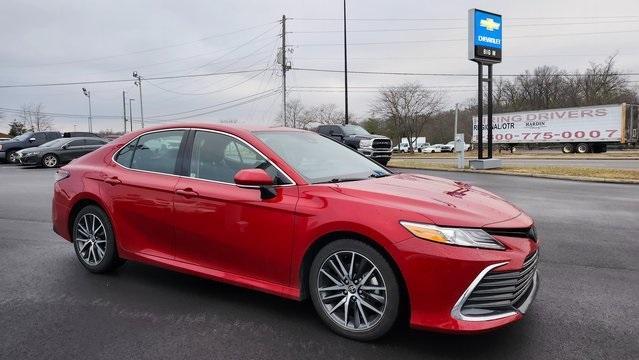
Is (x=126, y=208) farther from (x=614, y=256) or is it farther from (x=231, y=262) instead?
(x=614, y=256)

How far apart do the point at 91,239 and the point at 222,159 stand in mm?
1851

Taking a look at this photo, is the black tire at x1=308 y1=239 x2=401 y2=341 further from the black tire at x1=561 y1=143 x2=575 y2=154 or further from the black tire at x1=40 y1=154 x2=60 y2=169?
the black tire at x1=561 y1=143 x2=575 y2=154

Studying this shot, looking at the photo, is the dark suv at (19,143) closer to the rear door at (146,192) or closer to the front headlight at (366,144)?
the front headlight at (366,144)

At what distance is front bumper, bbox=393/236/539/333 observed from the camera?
10.2ft

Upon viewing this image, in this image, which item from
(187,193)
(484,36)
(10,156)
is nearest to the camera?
(187,193)

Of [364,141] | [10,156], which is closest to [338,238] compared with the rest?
[364,141]

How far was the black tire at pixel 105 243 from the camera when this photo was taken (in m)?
4.95

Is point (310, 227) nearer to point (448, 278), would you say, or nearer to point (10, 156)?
point (448, 278)

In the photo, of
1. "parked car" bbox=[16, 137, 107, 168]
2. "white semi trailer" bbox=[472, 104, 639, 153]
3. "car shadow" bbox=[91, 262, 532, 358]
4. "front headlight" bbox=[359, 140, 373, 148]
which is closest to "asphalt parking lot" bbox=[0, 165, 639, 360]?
"car shadow" bbox=[91, 262, 532, 358]

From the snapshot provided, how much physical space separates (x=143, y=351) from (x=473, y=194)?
2670 mm

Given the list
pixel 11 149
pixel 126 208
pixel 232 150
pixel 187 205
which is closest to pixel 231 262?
pixel 187 205

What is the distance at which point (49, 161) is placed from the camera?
23016 mm

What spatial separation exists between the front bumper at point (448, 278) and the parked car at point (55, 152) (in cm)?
2323

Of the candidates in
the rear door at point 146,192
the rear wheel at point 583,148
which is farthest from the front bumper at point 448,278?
the rear wheel at point 583,148
